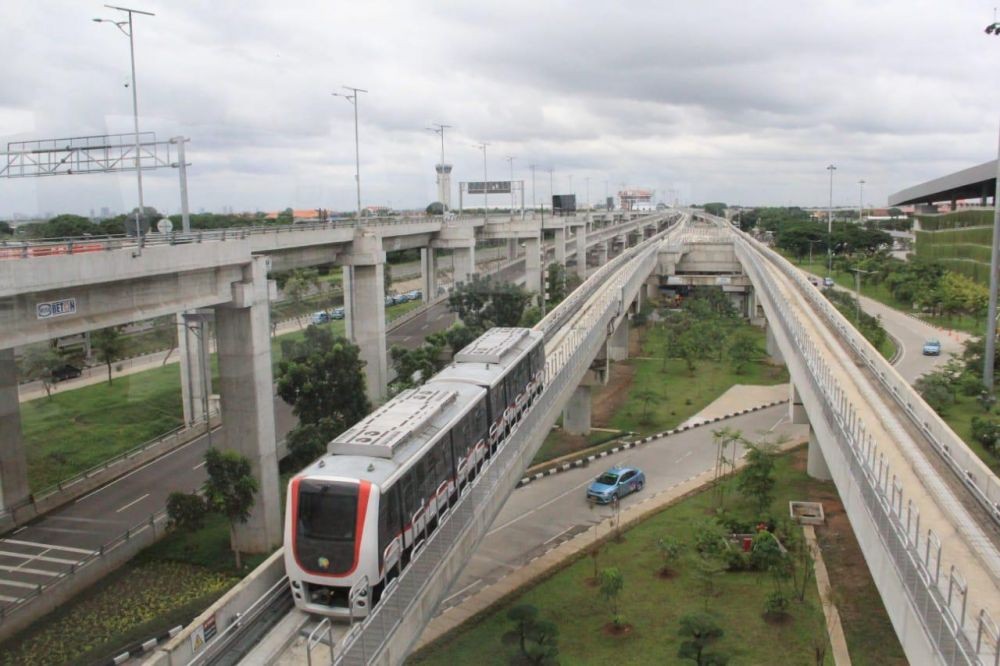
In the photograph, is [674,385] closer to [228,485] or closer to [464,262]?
[464,262]

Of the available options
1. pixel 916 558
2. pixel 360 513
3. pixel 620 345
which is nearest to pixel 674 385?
pixel 620 345

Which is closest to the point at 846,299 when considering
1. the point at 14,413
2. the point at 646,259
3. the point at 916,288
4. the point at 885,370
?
the point at 916,288

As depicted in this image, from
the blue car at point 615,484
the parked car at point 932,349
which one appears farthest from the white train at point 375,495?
the parked car at point 932,349

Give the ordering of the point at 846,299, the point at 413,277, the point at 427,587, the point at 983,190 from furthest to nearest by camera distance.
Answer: the point at 413,277
the point at 983,190
the point at 846,299
the point at 427,587

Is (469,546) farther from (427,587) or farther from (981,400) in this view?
(981,400)

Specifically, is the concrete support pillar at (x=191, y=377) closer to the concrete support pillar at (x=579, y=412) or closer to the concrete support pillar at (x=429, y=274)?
the concrete support pillar at (x=579, y=412)

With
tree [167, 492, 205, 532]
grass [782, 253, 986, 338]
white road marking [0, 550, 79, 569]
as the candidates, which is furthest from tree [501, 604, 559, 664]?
grass [782, 253, 986, 338]

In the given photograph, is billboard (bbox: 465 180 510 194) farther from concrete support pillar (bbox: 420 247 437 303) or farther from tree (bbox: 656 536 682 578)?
tree (bbox: 656 536 682 578)
